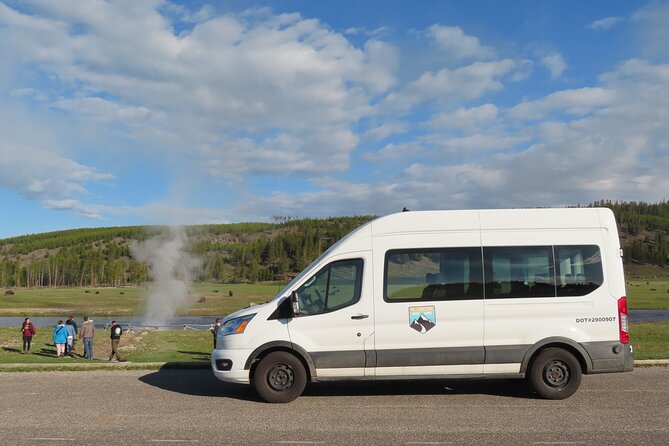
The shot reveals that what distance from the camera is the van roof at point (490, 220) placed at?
376 inches

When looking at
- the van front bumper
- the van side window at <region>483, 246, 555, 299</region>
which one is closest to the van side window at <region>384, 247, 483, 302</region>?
the van side window at <region>483, 246, 555, 299</region>

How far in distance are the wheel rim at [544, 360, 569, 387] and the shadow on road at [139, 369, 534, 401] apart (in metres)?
0.46

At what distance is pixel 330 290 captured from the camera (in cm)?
926

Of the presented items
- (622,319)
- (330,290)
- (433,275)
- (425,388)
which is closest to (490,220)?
(433,275)

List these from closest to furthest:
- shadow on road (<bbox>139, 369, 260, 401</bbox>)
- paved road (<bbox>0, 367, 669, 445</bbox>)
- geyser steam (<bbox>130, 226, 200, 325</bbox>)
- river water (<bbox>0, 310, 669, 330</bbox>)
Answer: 1. paved road (<bbox>0, 367, 669, 445</bbox>)
2. shadow on road (<bbox>139, 369, 260, 401</bbox>)
3. river water (<bbox>0, 310, 669, 330</bbox>)
4. geyser steam (<bbox>130, 226, 200, 325</bbox>)

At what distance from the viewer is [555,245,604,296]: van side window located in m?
9.30

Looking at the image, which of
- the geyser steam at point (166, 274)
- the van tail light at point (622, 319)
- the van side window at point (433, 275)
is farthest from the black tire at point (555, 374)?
the geyser steam at point (166, 274)

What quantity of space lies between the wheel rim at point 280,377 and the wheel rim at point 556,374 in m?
4.29

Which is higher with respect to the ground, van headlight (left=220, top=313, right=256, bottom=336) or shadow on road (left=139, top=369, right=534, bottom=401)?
van headlight (left=220, top=313, right=256, bottom=336)

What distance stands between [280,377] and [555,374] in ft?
15.2

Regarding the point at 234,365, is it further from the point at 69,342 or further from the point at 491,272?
the point at 69,342

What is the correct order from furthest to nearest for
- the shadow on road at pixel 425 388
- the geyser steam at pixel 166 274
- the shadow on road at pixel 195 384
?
1. the geyser steam at pixel 166 274
2. the shadow on road at pixel 195 384
3. the shadow on road at pixel 425 388

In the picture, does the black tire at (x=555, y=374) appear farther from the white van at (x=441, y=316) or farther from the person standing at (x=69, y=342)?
the person standing at (x=69, y=342)

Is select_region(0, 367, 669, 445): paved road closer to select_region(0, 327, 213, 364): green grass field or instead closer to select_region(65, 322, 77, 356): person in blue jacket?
select_region(65, 322, 77, 356): person in blue jacket
